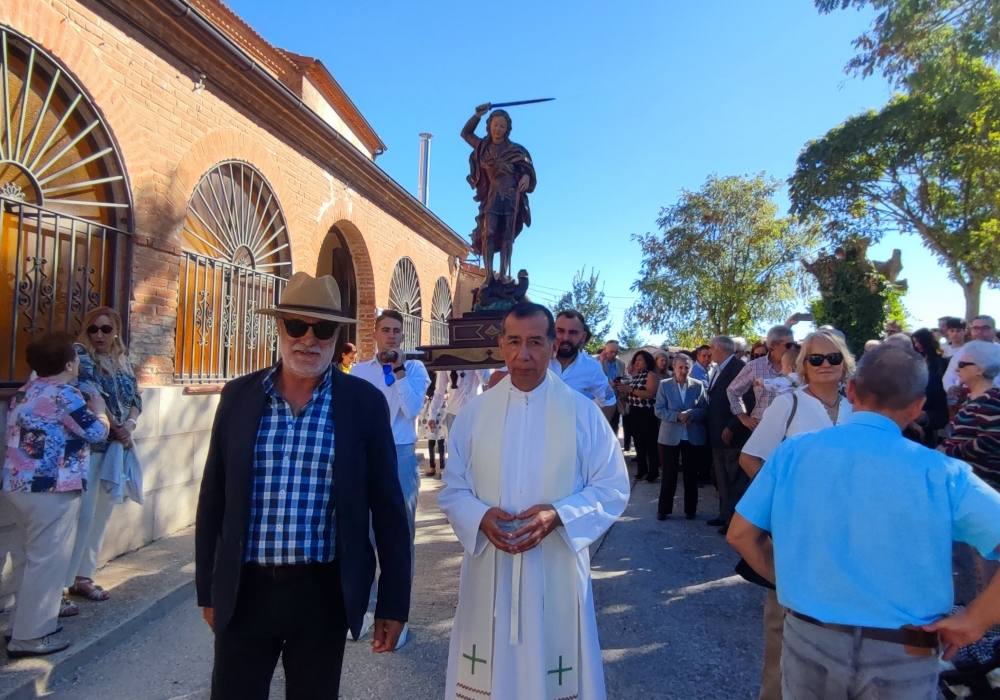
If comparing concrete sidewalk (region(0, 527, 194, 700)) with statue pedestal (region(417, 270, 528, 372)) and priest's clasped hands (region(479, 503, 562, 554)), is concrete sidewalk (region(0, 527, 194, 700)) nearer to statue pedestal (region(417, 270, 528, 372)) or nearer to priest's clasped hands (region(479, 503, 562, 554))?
statue pedestal (region(417, 270, 528, 372))

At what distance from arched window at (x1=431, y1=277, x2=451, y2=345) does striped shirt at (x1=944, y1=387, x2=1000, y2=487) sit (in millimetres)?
12168

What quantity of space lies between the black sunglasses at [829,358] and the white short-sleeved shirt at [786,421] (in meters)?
0.16

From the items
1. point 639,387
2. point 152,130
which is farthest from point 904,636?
point 639,387

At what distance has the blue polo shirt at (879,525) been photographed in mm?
1847

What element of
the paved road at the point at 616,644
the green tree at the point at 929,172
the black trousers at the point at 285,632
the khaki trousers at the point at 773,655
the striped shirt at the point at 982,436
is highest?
the green tree at the point at 929,172

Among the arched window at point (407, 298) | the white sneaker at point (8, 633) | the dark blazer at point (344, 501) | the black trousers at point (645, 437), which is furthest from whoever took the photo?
the arched window at point (407, 298)

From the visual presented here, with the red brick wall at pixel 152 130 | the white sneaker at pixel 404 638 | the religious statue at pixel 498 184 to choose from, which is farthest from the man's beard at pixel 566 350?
the red brick wall at pixel 152 130

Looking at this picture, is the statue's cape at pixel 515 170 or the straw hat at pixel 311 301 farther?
the statue's cape at pixel 515 170

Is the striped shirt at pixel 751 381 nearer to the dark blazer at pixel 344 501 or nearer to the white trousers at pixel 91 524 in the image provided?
the dark blazer at pixel 344 501

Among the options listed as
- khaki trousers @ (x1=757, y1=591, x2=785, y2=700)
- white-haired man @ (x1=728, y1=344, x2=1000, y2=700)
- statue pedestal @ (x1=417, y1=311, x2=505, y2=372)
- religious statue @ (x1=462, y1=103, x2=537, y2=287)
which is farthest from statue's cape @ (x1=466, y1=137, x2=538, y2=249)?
white-haired man @ (x1=728, y1=344, x2=1000, y2=700)

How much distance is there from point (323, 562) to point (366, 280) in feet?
32.1

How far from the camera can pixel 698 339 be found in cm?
2688

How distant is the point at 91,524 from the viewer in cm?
458

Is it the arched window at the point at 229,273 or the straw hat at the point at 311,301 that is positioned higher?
the arched window at the point at 229,273
